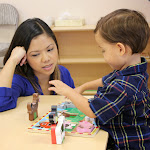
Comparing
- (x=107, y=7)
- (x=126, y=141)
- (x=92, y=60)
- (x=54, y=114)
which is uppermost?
(x=107, y=7)

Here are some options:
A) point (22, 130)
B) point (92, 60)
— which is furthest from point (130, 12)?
point (92, 60)

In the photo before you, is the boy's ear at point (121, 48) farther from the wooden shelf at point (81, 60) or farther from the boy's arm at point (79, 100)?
the wooden shelf at point (81, 60)

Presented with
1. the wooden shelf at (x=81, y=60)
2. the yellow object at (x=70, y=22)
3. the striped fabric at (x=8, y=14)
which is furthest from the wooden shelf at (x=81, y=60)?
the striped fabric at (x=8, y=14)

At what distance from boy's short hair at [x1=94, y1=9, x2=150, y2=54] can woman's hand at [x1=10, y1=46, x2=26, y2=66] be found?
59 cm

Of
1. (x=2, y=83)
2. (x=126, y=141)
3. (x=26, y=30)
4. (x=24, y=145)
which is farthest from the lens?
(x=26, y=30)

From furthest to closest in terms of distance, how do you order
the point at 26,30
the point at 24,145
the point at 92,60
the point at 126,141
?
1. the point at 92,60
2. the point at 26,30
3. the point at 126,141
4. the point at 24,145

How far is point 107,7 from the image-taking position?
3.50m

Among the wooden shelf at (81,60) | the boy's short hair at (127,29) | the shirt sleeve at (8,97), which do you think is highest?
the boy's short hair at (127,29)

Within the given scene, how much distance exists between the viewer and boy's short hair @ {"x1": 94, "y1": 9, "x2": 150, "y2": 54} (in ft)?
3.32

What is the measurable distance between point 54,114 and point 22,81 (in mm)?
594

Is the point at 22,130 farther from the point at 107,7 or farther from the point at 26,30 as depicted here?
the point at 107,7

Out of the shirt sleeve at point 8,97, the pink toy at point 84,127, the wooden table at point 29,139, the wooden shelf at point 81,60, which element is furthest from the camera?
the wooden shelf at point 81,60

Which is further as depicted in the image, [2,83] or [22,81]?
[22,81]

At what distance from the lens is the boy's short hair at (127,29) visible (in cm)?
101
